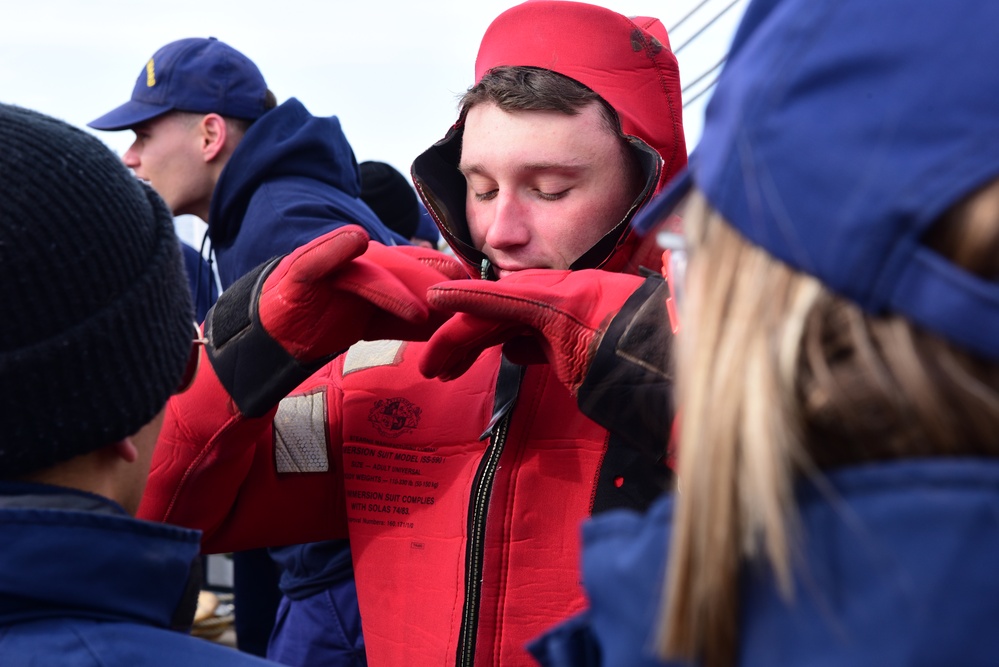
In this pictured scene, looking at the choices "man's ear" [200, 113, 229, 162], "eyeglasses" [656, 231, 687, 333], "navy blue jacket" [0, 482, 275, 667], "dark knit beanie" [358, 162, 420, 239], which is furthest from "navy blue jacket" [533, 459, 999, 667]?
"dark knit beanie" [358, 162, 420, 239]

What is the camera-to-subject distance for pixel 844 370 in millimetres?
541

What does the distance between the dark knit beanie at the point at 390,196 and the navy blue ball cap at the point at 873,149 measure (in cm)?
392

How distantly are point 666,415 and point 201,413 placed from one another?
2.21 ft

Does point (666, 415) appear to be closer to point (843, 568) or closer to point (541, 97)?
point (541, 97)

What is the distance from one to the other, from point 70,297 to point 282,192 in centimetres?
189

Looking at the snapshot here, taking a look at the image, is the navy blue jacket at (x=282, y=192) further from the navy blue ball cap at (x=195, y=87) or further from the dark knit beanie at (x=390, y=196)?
the dark knit beanie at (x=390, y=196)

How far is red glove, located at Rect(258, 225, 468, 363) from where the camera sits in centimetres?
136

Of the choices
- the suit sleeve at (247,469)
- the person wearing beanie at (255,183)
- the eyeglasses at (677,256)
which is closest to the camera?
the eyeglasses at (677,256)

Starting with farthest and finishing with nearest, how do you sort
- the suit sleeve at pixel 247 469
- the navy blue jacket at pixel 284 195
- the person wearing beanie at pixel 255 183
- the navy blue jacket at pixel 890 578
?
1. the navy blue jacket at pixel 284 195
2. the person wearing beanie at pixel 255 183
3. the suit sleeve at pixel 247 469
4. the navy blue jacket at pixel 890 578

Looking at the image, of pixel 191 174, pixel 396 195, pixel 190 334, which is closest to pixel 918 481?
pixel 190 334

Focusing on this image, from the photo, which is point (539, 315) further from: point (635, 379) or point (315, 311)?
point (315, 311)

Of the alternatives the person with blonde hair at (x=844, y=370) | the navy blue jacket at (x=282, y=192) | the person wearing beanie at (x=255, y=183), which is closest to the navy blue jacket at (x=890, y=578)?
the person with blonde hair at (x=844, y=370)

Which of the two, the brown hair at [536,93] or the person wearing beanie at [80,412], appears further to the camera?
the brown hair at [536,93]

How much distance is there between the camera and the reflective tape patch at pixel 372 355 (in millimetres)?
1581
